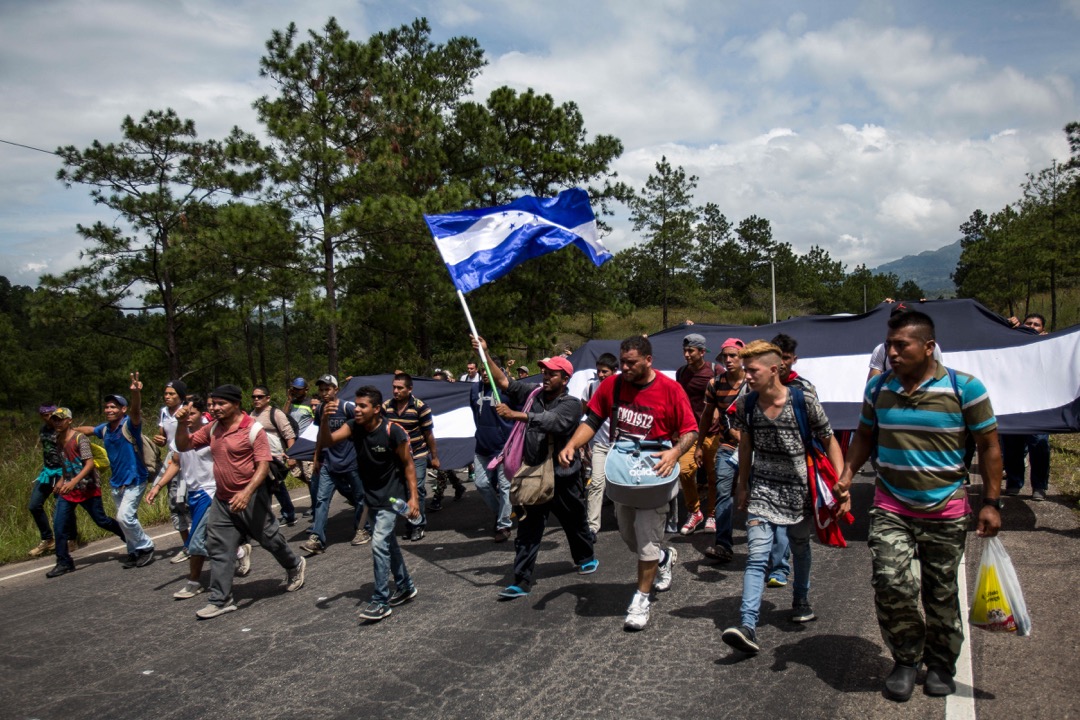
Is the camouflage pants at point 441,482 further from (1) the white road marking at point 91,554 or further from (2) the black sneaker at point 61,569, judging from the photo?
(2) the black sneaker at point 61,569

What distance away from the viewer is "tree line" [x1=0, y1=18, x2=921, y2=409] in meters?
18.6

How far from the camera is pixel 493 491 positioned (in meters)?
7.94

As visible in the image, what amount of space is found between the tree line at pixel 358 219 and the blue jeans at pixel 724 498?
11597 millimetres

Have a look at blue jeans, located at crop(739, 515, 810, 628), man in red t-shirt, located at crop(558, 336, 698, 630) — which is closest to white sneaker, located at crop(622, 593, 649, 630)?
man in red t-shirt, located at crop(558, 336, 698, 630)

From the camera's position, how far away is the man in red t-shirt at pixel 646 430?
496cm

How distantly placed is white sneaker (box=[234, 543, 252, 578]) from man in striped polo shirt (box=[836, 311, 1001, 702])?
5.69 meters

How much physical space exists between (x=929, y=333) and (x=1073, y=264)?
3181 centimetres

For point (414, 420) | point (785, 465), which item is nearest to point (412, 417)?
point (414, 420)

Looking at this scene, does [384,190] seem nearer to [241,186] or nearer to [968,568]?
[241,186]

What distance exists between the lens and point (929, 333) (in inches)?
150

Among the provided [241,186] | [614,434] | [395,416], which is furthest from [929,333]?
[241,186]

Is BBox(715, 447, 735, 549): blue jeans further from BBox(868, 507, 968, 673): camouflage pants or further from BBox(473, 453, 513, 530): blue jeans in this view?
BBox(868, 507, 968, 673): camouflage pants

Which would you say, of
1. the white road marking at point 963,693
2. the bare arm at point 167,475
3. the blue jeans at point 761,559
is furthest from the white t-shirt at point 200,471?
the white road marking at point 963,693

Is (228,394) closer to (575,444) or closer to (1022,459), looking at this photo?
(575,444)
